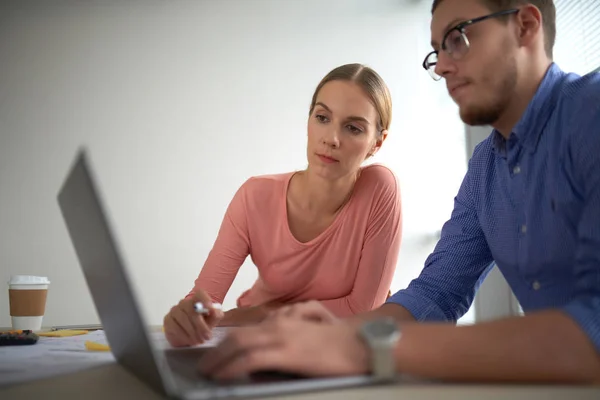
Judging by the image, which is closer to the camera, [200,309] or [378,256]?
[200,309]

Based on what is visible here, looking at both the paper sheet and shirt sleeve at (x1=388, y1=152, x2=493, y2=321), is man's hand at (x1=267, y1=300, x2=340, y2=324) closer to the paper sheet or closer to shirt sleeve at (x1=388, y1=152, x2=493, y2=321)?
the paper sheet

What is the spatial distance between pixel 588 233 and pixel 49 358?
2.69ft

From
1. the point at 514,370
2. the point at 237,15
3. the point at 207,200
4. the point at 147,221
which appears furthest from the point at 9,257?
the point at 514,370

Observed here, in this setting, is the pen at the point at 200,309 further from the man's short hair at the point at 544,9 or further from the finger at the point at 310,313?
the man's short hair at the point at 544,9

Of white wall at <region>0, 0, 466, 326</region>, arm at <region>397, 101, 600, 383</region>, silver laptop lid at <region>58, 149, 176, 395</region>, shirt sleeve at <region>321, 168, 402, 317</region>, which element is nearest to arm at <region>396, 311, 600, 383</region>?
arm at <region>397, 101, 600, 383</region>

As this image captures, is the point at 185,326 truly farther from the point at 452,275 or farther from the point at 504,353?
the point at 504,353

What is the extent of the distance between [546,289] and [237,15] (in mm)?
3223

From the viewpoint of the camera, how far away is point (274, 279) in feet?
5.83

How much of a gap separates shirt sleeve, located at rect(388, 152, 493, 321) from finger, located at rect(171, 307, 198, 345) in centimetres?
39

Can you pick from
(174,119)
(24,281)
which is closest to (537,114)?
(24,281)

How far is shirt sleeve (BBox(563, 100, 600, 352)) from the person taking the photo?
1.91 feet

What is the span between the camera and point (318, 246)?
1.75 m

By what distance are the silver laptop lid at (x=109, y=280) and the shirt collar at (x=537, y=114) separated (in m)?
0.72

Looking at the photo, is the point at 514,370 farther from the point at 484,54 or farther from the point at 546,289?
the point at 484,54
